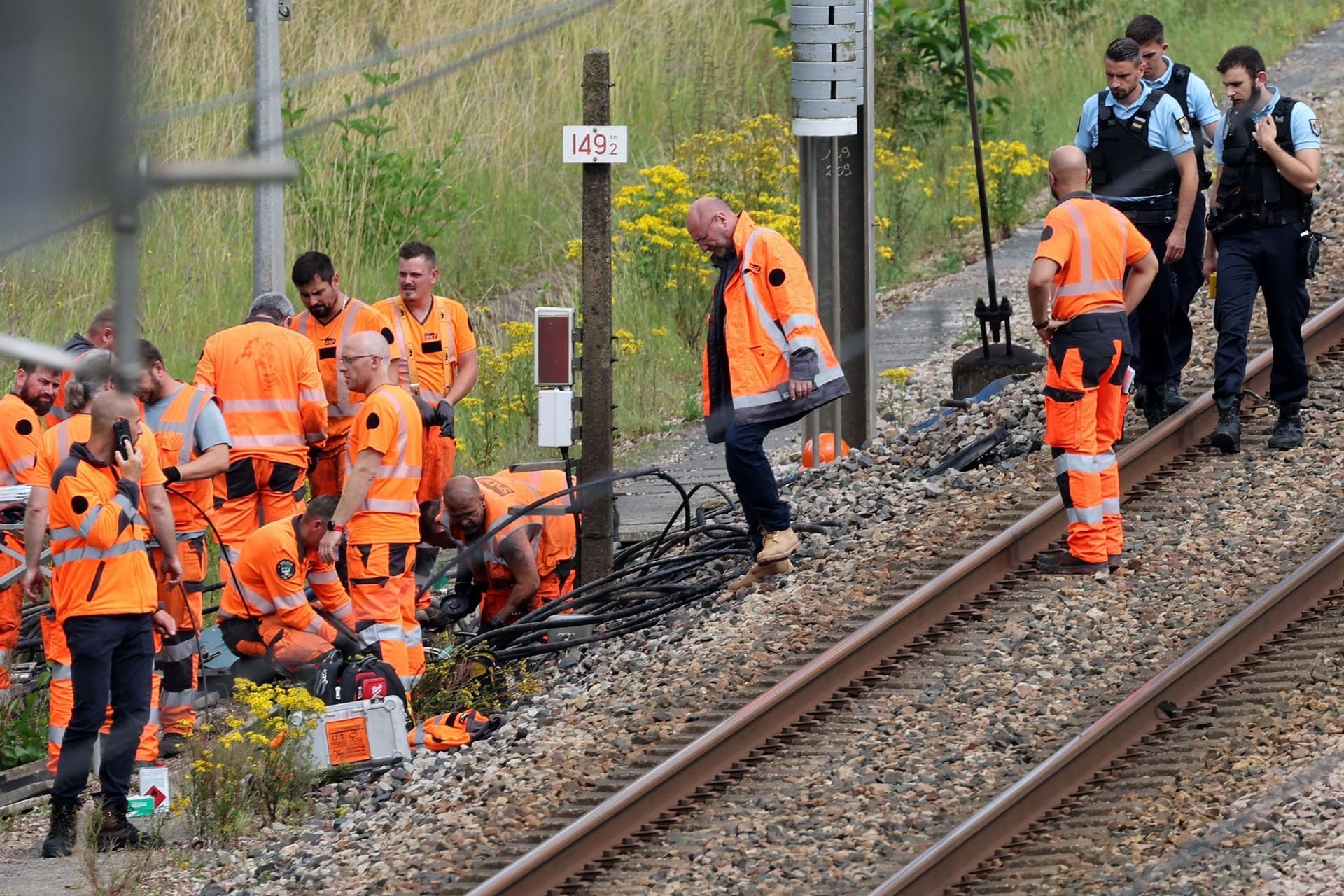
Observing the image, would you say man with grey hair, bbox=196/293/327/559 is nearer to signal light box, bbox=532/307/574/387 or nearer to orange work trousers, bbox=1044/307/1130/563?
signal light box, bbox=532/307/574/387

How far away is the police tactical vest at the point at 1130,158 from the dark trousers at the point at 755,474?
7.80 feet

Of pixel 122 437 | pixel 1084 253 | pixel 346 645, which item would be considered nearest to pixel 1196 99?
pixel 1084 253

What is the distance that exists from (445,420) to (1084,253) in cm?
368

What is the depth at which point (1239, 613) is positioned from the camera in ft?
27.3

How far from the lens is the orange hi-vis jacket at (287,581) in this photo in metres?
9.56

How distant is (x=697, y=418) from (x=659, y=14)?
8658mm

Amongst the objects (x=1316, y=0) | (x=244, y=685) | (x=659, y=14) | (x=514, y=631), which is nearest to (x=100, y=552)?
(x=244, y=685)

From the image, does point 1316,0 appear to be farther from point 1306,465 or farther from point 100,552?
point 100,552

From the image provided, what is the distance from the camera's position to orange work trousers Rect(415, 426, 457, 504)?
1093cm

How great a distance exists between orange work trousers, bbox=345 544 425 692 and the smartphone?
1.31 metres

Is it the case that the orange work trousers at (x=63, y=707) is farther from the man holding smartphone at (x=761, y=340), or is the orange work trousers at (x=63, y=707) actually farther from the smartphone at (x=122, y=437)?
the man holding smartphone at (x=761, y=340)

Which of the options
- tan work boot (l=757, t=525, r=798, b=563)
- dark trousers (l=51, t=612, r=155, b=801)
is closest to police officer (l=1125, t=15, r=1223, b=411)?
tan work boot (l=757, t=525, r=798, b=563)

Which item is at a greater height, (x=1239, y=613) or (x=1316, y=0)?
(x=1316, y=0)

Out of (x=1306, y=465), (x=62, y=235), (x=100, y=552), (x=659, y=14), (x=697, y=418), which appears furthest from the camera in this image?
(x=659, y=14)
